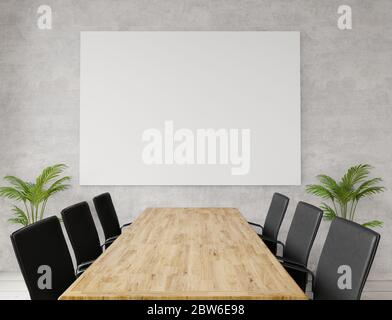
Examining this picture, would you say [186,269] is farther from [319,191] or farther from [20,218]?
[20,218]

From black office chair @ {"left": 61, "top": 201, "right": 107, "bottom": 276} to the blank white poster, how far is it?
5.33 ft

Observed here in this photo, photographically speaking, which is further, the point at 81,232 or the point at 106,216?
the point at 106,216

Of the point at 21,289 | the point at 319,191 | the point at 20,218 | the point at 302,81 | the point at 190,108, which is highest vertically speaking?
the point at 302,81

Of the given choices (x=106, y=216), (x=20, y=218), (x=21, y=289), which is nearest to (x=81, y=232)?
(x=106, y=216)

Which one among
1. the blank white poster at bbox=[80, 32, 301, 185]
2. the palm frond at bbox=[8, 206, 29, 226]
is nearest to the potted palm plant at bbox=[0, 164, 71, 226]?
the palm frond at bbox=[8, 206, 29, 226]

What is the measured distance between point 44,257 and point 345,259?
1503 mm

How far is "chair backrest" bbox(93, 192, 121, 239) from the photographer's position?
3144 mm

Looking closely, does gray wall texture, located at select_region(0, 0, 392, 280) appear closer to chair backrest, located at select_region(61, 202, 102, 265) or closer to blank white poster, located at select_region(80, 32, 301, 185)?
blank white poster, located at select_region(80, 32, 301, 185)

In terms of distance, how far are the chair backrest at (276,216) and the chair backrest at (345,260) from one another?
108cm

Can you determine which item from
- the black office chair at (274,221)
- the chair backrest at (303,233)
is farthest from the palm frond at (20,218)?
the chair backrest at (303,233)

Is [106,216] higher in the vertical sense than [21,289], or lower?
higher

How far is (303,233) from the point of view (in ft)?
8.33

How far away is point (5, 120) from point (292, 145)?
351cm
